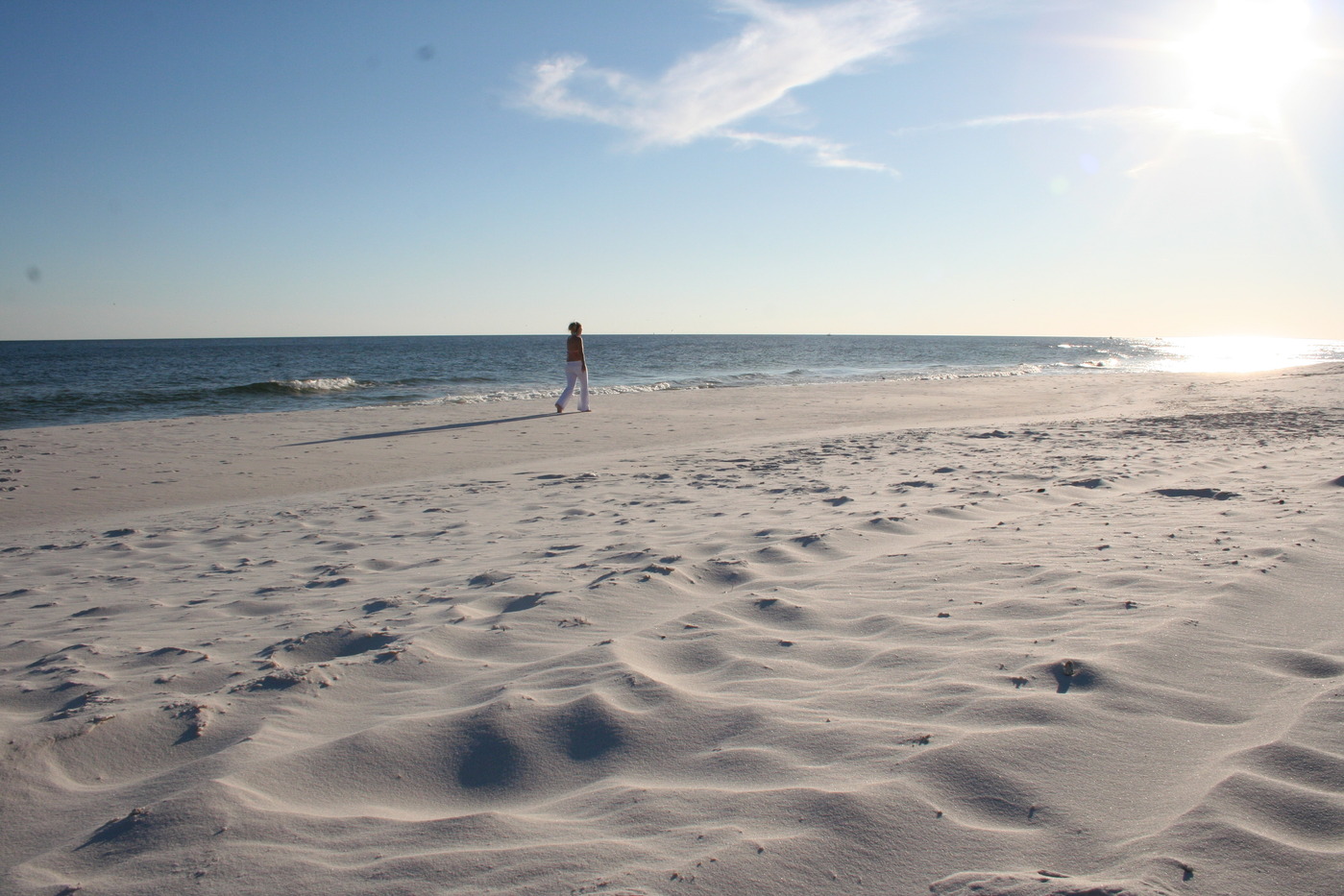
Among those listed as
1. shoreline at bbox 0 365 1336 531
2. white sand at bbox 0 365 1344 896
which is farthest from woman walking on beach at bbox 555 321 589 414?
white sand at bbox 0 365 1344 896

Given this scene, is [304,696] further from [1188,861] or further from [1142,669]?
[1142,669]

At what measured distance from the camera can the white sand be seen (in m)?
1.70

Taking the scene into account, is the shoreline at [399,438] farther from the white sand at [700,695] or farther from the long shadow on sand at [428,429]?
the white sand at [700,695]

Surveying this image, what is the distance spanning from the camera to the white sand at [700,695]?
1.70 meters

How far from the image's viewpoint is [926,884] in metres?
1.56

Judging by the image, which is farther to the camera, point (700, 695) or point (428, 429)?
point (428, 429)

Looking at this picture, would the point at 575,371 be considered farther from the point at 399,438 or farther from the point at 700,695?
the point at 700,695

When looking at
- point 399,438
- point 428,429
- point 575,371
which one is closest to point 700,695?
point 399,438

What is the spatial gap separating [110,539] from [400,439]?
561 cm

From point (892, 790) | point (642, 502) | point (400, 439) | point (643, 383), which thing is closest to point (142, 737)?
point (892, 790)

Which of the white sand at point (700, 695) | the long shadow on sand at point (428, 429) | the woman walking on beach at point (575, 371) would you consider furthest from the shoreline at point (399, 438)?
the white sand at point (700, 695)

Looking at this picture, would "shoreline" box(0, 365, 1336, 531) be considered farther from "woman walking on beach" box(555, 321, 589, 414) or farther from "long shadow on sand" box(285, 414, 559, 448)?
"woman walking on beach" box(555, 321, 589, 414)

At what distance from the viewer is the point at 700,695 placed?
2.50 metres

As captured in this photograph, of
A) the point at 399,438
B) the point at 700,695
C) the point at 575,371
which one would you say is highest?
the point at 575,371
